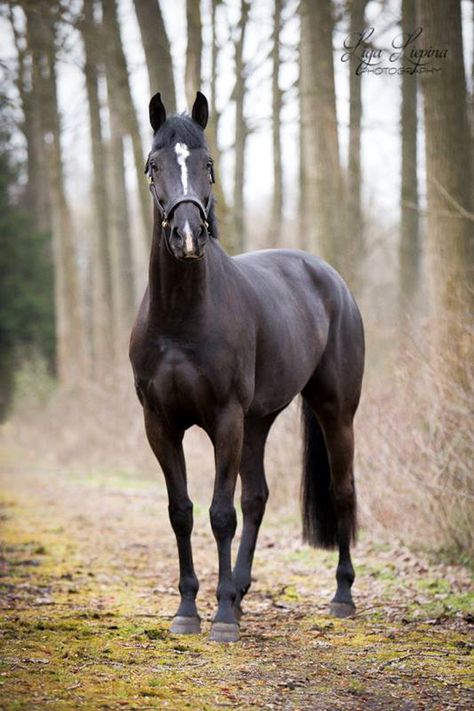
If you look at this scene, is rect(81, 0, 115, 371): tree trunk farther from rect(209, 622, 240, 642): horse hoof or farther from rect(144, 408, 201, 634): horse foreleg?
rect(209, 622, 240, 642): horse hoof

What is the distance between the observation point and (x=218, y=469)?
5.11 meters

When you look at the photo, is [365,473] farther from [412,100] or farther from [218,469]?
[412,100]

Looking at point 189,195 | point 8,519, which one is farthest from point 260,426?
point 8,519

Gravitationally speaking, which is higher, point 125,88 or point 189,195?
point 125,88

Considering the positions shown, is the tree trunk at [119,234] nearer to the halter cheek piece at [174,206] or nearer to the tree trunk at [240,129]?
the tree trunk at [240,129]

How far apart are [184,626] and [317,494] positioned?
171cm

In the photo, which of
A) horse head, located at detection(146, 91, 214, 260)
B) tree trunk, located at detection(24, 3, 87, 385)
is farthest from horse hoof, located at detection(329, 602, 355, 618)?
tree trunk, located at detection(24, 3, 87, 385)

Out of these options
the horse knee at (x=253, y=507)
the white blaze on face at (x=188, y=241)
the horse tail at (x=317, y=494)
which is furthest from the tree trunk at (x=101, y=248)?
the white blaze on face at (x=188, y=241)

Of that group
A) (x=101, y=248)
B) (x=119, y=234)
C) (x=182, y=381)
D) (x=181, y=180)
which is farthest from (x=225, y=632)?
(x=101, y=248)

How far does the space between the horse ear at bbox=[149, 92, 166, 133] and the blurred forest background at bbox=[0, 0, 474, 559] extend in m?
2.74

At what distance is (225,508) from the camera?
5133mm

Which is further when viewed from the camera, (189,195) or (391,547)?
(391,547)

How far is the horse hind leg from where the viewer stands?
6.28 m

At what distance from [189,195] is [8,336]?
18297 mm
